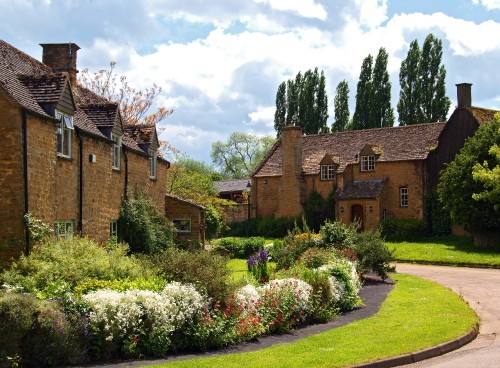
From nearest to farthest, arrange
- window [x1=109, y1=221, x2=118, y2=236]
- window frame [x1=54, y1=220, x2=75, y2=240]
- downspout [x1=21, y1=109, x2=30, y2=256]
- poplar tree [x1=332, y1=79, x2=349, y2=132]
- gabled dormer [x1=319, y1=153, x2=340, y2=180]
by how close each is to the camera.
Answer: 1. downspout [x1=21, y1=109, x2=30, y2=256]
2. window frame [x1=54, y1=220, x2=75, y2=240]
3. window [x1=109, y1=221, x2=118, y2=236]
4. gabled dormer [x1=319, y1=153, x2=340, y2=180]
5. poplar tree [x1=332, y1=79, x2=349, y2=132]

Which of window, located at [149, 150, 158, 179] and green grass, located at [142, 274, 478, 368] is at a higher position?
window, located at [149, 150, 158, 179]

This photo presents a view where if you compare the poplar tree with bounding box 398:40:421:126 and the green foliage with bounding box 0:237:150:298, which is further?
the poplar tree with bounding box 398:40:421:126

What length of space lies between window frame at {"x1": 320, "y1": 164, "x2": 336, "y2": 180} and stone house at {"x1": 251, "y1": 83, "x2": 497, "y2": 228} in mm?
66

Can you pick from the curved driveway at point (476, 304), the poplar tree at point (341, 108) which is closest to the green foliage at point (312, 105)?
the poplar tree at point (341, 108)

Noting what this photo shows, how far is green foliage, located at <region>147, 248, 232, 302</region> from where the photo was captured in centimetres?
1266

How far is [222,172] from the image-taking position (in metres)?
104

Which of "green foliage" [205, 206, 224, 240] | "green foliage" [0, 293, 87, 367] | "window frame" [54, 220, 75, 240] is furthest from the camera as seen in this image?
"green foliage" [205, 206, 224, 240]

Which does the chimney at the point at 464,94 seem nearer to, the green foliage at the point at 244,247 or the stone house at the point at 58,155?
the green foliage at the point at 244,247

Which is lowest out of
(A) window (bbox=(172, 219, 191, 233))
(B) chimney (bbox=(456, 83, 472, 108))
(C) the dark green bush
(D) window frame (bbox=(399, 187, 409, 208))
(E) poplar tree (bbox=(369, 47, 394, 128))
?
(C) the dark green bush

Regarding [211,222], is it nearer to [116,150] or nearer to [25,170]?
[116,150]

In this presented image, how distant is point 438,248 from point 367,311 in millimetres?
22363

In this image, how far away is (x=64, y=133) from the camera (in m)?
19.6

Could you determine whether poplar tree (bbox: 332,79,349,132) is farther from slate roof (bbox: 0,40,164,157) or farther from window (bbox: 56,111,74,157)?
window (bbox: 56,111,74,157)

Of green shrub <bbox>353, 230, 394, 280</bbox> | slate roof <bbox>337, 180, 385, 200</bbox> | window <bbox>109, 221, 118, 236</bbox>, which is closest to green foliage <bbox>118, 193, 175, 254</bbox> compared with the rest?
window <bbox>109, 221, 118, 236</bbox>
